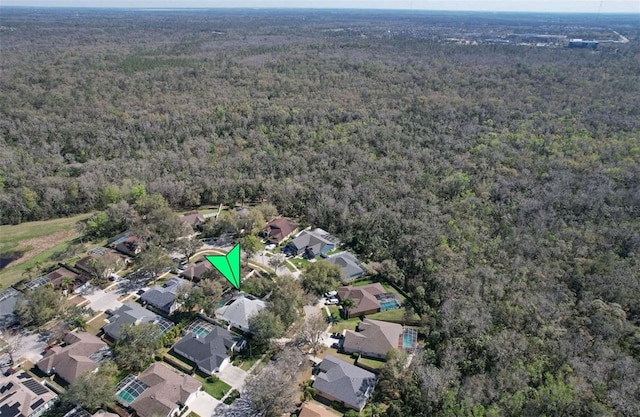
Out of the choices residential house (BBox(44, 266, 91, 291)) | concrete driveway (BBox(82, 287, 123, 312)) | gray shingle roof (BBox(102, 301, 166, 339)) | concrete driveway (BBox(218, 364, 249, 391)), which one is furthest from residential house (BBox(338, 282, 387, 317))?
residential house (BBox(44, 266, 91, 291))

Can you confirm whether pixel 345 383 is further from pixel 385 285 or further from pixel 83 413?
pixel 83 413

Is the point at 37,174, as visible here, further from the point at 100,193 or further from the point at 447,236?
the point at 447,236

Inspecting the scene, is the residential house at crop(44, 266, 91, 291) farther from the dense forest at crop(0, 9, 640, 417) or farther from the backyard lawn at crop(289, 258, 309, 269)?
the backyard lawn at crop(289, 258, 309, 269)

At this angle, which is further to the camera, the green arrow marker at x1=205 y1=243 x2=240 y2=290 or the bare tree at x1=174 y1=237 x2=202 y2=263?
the bare tree at x1=174 y1=237 x2=202 y2=263

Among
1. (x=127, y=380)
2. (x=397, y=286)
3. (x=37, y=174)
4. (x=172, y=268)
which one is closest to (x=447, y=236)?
(x=397, y=286)

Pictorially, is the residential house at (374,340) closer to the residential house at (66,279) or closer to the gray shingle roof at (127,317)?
the gray shingle roof at (127,317)

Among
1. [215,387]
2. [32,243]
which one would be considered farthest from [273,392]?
[32,243]

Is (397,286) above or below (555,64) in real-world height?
below
